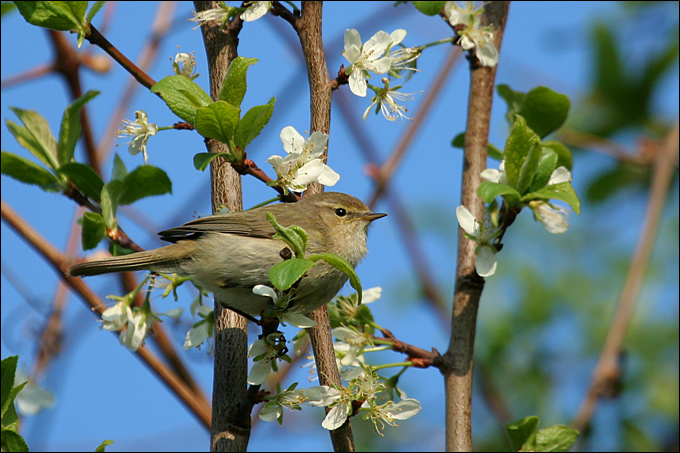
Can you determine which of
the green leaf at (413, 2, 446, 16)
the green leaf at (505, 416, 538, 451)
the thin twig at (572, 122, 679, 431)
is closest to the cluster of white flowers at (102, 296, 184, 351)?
the green leaf at (505, 416, 538, 451)

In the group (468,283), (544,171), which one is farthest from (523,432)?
(544,171)

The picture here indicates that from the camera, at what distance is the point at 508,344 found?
4.87 metres

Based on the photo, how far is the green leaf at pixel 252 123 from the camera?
2.56 metres

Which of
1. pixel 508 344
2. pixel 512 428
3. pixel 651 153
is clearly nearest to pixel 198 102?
pixel 512 428

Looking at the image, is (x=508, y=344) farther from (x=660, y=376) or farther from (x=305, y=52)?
(x=305, y=52)

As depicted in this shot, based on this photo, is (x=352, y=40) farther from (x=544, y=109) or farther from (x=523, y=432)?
(x=523, y=432)

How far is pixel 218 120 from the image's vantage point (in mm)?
2566

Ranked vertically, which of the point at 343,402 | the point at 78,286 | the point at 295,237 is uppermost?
the point at 78,286

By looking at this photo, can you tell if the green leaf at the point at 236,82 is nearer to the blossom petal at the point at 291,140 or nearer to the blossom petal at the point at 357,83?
the blossom petal at the point at 291,140

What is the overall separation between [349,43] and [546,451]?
1.94m

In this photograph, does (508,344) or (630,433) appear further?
(508,344)

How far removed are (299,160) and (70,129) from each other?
105 cm

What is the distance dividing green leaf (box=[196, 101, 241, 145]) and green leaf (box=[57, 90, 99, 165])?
0.72 m

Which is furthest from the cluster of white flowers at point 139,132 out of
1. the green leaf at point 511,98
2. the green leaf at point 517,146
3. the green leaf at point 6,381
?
the green leaf at point 511,98
